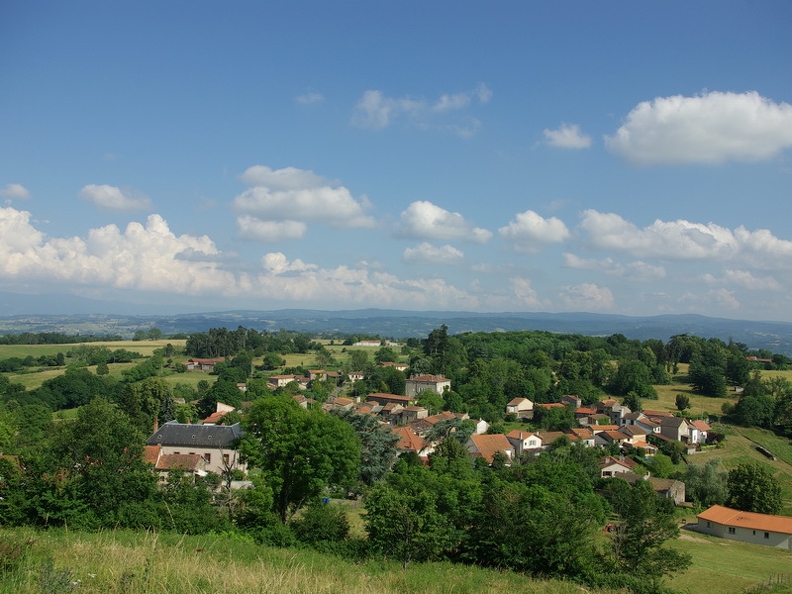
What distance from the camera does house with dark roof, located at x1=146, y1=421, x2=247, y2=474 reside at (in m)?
38.0

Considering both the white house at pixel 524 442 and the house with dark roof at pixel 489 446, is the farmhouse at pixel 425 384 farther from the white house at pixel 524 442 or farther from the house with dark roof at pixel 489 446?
the house with dark roof at pixel 489 446

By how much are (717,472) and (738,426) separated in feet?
74.5

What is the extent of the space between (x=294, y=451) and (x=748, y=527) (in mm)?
28626

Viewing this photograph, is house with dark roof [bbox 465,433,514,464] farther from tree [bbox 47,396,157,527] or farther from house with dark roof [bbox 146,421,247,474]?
tree [bbox 47,396,157,527]

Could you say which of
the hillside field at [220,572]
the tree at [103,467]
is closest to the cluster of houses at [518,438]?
the tree at [103,467]

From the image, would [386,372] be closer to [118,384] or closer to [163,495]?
[118,384]

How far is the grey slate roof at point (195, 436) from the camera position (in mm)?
38625

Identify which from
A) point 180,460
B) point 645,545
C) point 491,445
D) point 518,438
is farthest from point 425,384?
point 645,545

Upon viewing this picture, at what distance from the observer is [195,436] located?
38.9 m

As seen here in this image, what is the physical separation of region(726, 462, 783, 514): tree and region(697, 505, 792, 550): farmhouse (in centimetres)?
470

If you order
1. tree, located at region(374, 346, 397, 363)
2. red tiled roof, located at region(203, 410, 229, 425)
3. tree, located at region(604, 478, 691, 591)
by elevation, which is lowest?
red tiled roof, located at region(203, 410, 229, 425)

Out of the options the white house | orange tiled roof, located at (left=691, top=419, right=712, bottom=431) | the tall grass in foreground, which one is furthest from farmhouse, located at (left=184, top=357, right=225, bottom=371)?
the tall grass in foreground

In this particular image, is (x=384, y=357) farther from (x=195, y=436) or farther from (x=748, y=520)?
(x=748, y=520)

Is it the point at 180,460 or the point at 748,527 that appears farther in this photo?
the point at 180,460
